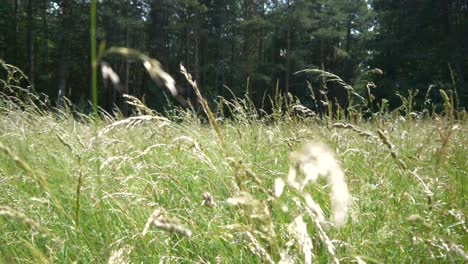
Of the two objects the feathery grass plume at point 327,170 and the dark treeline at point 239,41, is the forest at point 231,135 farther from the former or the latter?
the dark treeline at point 239,41

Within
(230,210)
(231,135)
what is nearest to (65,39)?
(231,135)

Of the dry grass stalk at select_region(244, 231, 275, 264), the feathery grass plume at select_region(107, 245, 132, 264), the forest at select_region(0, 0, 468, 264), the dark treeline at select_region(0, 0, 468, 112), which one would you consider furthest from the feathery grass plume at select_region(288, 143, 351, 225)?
the dark treeline at select_region(0, 0, 468, 112)

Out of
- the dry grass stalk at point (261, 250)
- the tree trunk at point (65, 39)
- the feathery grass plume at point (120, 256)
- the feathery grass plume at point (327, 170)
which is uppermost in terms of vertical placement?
the tree trunk at point (65, 39)

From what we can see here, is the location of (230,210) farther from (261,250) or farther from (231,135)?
(231,135)

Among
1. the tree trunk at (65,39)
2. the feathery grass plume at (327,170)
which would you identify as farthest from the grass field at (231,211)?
the tree trunk at (65,39)

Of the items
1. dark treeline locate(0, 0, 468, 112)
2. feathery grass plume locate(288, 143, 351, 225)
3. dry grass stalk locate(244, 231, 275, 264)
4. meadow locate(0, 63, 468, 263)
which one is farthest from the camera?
dark treeline locate(0, 0, 468, 112)

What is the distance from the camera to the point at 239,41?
34.2 meters

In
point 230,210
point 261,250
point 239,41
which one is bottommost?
point 230,210

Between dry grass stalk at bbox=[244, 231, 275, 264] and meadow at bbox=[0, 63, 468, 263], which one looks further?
meadow at bbox=[0, 63, 468, 263]

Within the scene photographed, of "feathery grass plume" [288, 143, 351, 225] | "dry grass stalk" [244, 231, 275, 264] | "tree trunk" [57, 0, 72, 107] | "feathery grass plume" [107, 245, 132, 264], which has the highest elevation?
"tree trunk" [57, 0, 72, 107]

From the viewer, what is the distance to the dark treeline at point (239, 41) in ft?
74.8

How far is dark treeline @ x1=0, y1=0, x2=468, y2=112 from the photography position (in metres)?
22.8

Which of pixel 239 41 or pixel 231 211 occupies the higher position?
pixel 239 41

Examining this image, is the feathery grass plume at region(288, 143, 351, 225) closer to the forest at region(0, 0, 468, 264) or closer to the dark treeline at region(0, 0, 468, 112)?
the forest at region(0, 0, 468, 264)
